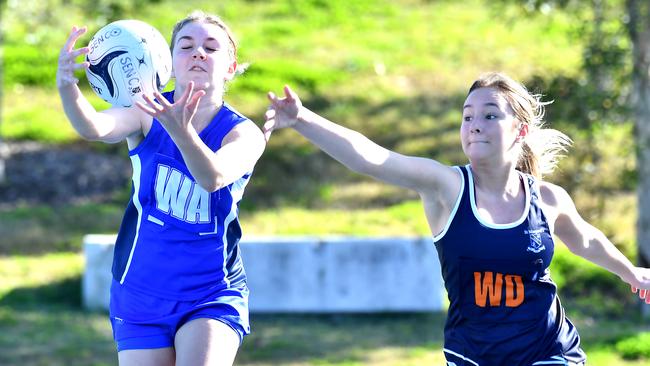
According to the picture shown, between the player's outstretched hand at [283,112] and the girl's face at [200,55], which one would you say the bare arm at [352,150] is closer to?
the player's outstretched hand at [283,112]

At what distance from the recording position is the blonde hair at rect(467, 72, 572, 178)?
14.1 ft

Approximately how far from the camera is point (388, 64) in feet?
52.2

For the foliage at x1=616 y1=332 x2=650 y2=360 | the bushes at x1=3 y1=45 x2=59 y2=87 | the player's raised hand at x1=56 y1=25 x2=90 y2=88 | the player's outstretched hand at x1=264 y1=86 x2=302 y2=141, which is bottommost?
the foliage at x1=616 y1=332 x2=650 y2=360

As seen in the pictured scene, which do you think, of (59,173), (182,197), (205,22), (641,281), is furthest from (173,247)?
(59,173)

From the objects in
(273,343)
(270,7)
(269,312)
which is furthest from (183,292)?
(270,7)

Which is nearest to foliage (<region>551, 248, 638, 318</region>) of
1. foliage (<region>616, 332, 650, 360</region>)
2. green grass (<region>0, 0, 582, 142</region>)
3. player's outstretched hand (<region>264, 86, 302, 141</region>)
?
foliage (<region>616, 332, 650, 360</region>)

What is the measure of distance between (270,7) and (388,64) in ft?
9.81

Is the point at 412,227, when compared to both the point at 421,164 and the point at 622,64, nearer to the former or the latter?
the point at 622,64

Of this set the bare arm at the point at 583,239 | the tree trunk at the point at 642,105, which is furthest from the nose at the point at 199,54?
the tree trunk at the point at 642,105

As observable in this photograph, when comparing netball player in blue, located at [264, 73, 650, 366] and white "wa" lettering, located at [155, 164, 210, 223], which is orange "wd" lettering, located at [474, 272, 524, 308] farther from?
white "wa" lettering, located at [155, 164, 210, 223]

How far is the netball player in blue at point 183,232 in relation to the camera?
407 centimetres

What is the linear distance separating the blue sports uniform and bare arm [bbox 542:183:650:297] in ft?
4.23

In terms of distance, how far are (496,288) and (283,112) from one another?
1.07m

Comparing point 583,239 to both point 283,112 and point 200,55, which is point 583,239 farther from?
point 200,55
